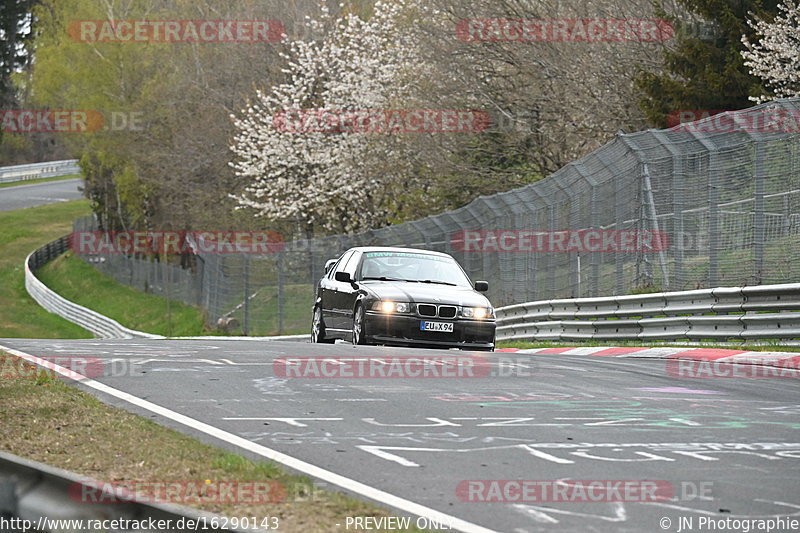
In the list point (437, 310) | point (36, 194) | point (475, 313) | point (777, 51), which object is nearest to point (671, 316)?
point (475, 313)

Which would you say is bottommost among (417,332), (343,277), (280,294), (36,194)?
(280,294)

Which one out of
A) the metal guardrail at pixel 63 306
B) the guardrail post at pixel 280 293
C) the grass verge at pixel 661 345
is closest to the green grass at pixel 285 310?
the guardrail post at pixel 280 293

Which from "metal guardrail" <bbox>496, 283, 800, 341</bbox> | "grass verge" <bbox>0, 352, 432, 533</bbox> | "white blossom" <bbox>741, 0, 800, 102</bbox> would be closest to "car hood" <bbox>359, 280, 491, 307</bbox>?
"metal guardrail" <bbox>496, 283, 800, 341</bbox>

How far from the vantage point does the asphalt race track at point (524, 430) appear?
634 centimetres

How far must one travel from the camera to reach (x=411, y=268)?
18.3 m

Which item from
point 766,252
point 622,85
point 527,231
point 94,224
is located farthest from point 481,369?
point 94,224

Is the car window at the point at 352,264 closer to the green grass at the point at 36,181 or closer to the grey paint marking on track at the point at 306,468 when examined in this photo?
the grey paint marking on track at the point at 306,468

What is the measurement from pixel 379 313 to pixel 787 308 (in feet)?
17.1

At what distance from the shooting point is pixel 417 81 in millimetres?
36125

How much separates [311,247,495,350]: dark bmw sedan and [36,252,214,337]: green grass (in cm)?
2354

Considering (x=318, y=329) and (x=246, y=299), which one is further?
(x=246, y=299)

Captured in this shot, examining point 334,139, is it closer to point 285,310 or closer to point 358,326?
point 285,310

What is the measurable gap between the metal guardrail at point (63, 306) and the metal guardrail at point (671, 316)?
51.5 ft

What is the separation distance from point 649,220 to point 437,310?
417 centimetres
